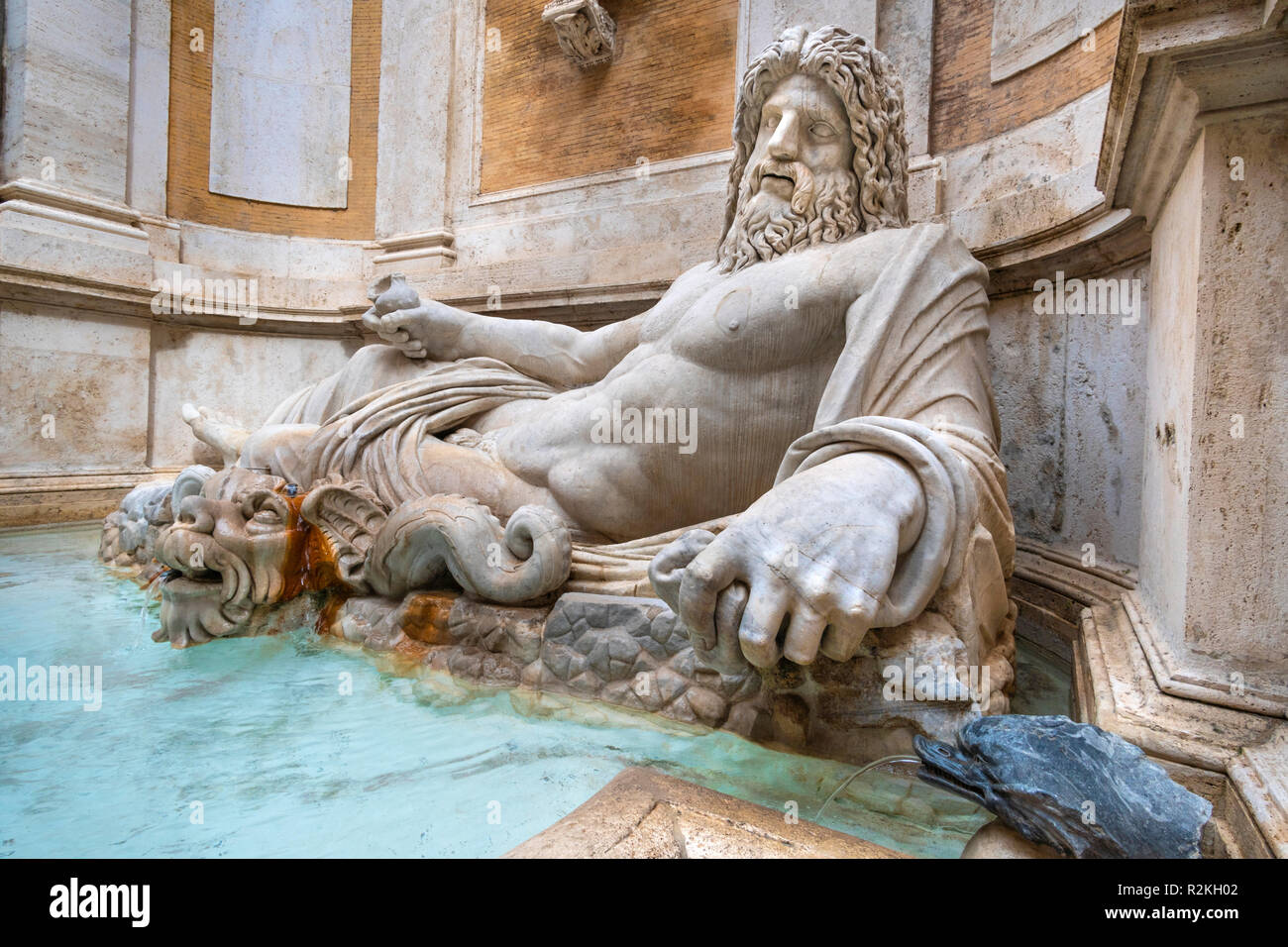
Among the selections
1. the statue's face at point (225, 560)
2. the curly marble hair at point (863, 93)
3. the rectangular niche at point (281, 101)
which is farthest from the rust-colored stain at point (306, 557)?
the rectangular niche at point (281, 101)

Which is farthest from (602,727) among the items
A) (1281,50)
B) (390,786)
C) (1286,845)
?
(1281,50)

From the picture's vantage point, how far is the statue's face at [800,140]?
7.41ft

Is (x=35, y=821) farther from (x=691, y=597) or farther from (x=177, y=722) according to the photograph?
(x=691, y=597)

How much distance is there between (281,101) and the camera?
20.3 ft

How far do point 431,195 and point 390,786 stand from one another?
5466mm

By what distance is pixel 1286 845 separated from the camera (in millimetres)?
965

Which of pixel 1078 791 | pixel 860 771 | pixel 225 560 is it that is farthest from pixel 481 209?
pixel 1078 791

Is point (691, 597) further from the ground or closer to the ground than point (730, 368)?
closer to the ground

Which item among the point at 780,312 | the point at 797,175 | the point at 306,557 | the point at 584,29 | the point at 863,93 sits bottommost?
the point at 306,557

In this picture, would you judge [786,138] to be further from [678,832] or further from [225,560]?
[225,560]

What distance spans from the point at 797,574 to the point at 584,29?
196 inches

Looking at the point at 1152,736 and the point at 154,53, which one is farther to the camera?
the point at 154,53

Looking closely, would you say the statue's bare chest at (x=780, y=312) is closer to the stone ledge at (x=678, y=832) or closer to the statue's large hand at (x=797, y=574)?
the statue's large hand at (x=797, y=574)

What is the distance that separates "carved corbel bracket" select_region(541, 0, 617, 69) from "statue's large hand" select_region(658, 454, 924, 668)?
187 inches
